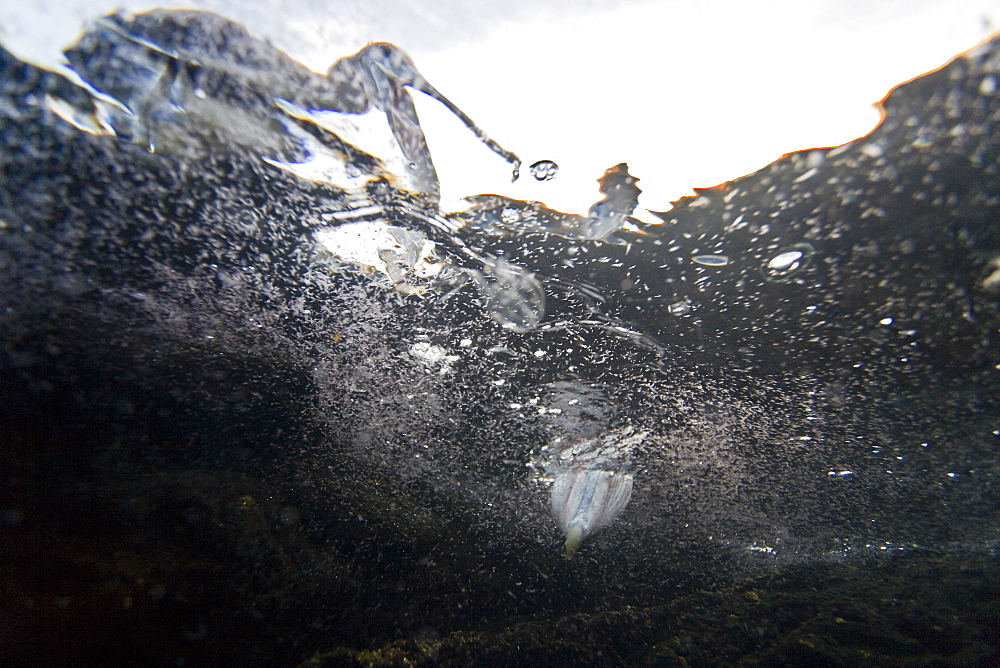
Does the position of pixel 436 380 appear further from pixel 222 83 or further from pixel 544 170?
pixel 222 83

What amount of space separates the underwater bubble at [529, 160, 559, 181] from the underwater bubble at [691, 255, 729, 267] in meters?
1.92

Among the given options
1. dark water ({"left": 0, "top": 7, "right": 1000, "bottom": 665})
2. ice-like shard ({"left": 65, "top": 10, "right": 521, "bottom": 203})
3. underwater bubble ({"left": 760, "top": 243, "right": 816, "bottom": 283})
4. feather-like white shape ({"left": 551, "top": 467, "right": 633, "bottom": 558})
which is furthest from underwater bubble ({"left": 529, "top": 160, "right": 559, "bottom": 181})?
feather-like white shape ({"left": 551, "top": 467, "right": 633, "bottom": 558})

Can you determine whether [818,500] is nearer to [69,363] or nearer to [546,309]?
[546,309]

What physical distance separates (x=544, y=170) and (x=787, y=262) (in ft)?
9.53

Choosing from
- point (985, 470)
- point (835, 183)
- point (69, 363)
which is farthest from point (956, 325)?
point (69, 363)

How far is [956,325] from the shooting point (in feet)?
17.0

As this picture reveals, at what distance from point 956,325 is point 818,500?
20.5ft

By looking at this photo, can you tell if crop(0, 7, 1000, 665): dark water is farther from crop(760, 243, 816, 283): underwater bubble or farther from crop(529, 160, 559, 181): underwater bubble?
crop(529, 160, 559, 181): underwater bubble

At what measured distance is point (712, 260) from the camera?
181 inches

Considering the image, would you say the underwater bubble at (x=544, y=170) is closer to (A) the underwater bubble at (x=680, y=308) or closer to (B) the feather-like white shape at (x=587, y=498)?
(A) the underwater bubble at (x=680, y=308)

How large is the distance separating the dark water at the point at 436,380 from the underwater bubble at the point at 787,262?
0.11 ft

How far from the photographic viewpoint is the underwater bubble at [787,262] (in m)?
4.39

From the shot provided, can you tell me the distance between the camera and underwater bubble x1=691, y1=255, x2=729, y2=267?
4.56 meters

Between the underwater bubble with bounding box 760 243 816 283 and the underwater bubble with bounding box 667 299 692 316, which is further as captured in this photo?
the underwater bubble with bounding box 667 299 692 316
